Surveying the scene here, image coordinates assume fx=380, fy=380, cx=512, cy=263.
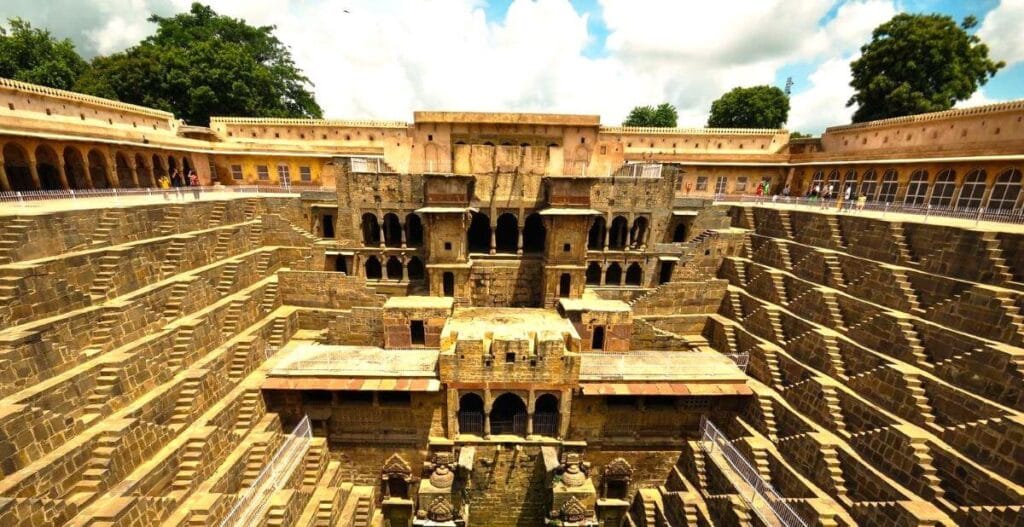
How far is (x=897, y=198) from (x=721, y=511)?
24.4 m

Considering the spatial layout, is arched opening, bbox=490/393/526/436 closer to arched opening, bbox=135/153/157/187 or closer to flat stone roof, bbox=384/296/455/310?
flat stone roof, bbox=384/296/455/310

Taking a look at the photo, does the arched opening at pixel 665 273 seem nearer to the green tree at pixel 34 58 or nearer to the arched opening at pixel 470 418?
the arched opening at pixel 470 418

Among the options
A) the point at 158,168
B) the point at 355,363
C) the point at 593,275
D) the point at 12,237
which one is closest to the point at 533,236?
the point at 593,275

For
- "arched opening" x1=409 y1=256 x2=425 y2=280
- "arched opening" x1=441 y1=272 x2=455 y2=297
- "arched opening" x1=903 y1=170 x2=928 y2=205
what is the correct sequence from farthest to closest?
"arched opening" x1=903 y1=170 x2=928 y2=205, "arched opening" x1=409 y1=256 x2=425 y2=280, "arched opening" x1=441 y1=272 x2=455 y2=297

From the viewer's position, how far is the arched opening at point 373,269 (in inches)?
865

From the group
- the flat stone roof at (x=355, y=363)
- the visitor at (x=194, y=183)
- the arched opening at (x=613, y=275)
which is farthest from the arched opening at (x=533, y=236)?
the visitor at (x=194, y=183)

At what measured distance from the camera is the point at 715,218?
22.8 m

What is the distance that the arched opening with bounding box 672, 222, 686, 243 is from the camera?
2341cm

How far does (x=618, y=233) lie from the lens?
22.4m

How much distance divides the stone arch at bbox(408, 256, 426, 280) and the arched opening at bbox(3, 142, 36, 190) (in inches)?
743

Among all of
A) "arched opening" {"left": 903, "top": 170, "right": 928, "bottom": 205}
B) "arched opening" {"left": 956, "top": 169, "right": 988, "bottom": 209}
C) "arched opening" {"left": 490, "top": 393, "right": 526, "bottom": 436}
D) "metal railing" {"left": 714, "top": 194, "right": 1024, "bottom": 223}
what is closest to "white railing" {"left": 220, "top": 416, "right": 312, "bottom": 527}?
"arched opening" {"left": 490, "top": 393, "right": 526, "bottom": 436}

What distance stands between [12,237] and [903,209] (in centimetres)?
3363

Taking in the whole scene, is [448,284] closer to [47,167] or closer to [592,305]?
[592,305]

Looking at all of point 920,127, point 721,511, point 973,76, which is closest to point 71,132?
point 721,511
